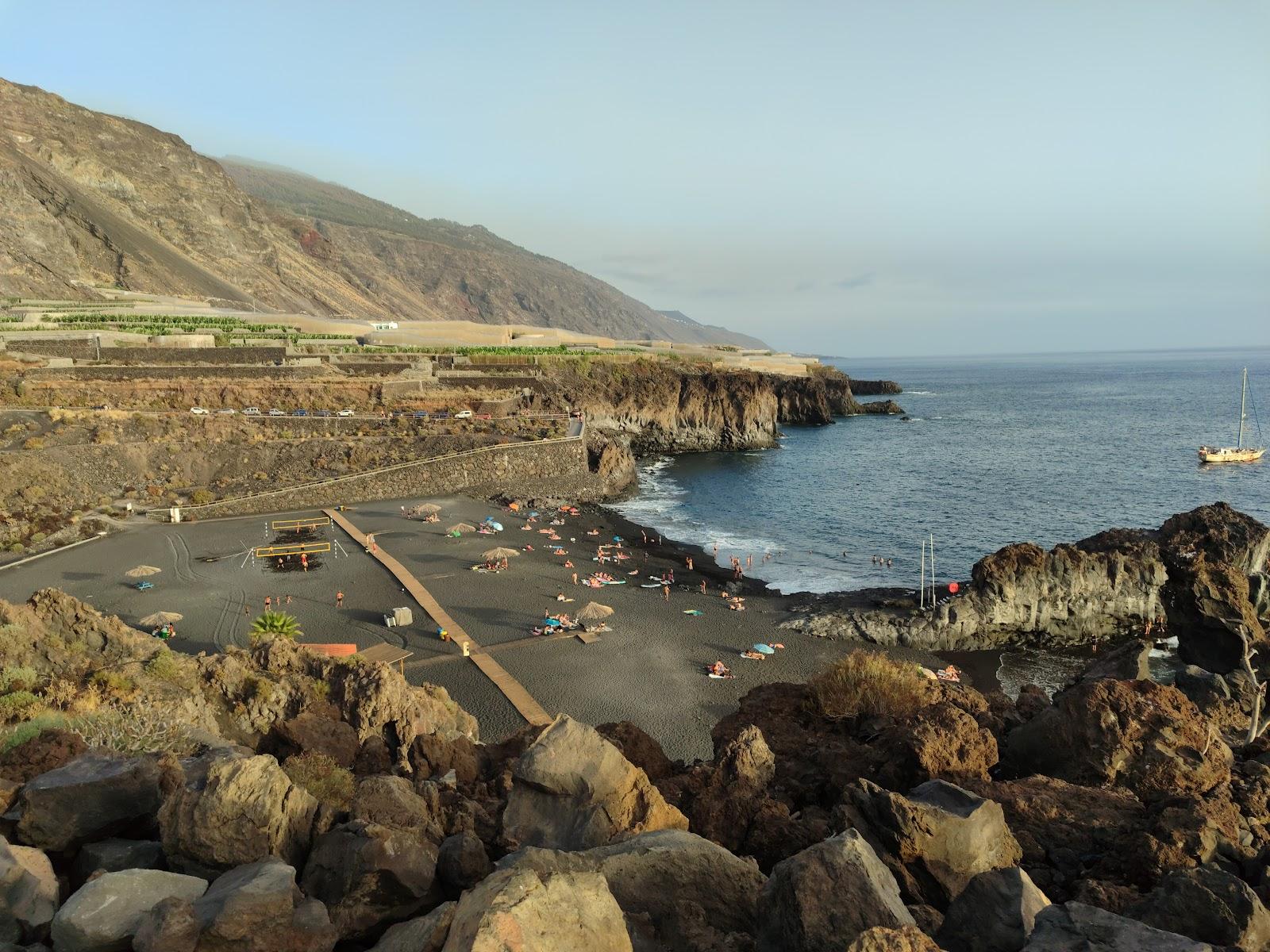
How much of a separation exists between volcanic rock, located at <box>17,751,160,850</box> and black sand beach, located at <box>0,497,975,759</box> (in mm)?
13775

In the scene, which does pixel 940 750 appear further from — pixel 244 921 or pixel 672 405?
pixel 672 405

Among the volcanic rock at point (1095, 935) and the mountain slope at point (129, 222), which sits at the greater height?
the mountain slope at point (129, 222)

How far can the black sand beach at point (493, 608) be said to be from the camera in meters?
23.2

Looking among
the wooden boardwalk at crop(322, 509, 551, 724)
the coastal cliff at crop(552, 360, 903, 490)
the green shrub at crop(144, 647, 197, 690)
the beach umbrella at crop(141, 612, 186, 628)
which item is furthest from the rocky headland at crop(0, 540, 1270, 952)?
the coastal cliff at crop(552, 360, 903, 490)

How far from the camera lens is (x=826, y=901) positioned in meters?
5.32

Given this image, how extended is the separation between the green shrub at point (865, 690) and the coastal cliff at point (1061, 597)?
12780mm

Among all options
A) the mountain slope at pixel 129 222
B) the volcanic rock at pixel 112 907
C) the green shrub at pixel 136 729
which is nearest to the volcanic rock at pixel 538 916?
the volcanic rock at pixel 112 907

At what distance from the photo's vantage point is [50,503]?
38.5 meters

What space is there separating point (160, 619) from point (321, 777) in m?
20.1

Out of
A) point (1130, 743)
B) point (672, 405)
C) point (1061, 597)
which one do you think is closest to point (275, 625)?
point (1130, 743)

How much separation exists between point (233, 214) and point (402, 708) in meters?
143

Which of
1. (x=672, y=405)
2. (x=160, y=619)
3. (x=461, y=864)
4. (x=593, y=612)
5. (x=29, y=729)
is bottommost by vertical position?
(x=593, y=612)

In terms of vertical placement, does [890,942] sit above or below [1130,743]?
above

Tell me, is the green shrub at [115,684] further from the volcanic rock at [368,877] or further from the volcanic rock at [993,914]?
the volcanic rock at [993,914]
